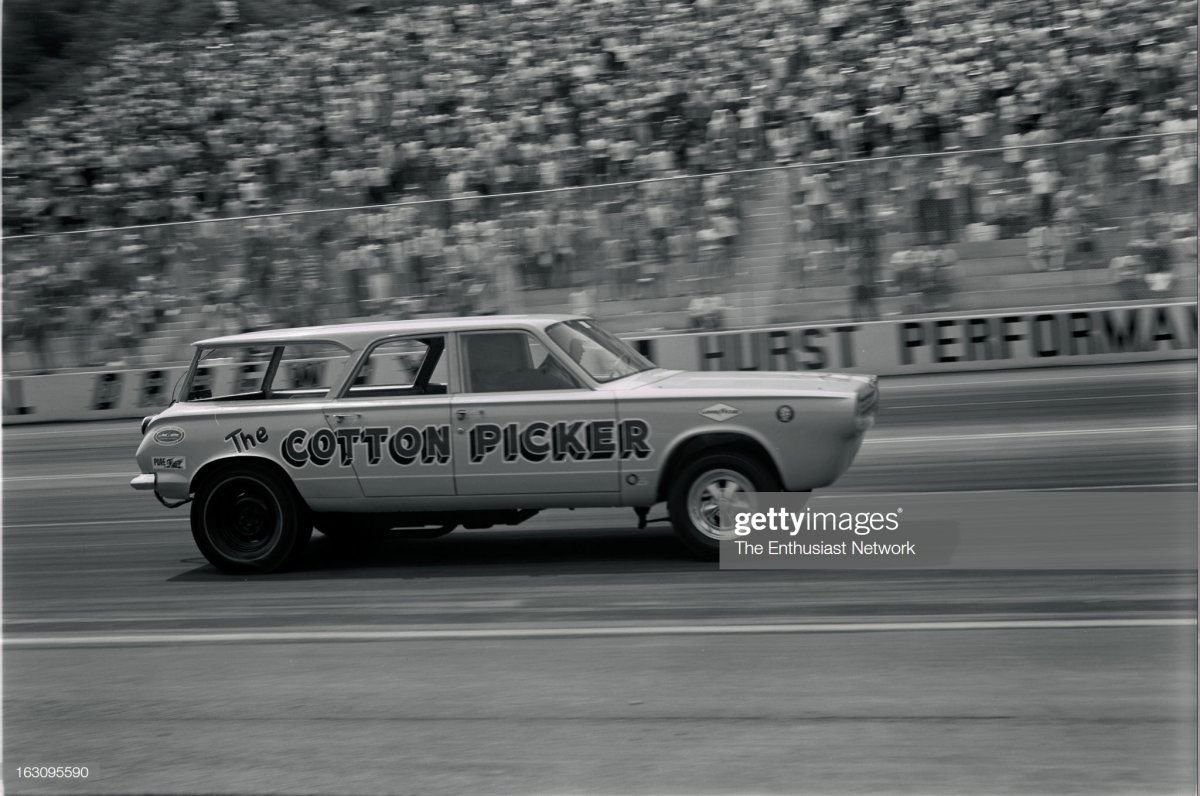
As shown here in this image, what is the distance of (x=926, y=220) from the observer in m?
6.91

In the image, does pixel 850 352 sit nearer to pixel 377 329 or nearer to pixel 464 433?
pixel 464 433

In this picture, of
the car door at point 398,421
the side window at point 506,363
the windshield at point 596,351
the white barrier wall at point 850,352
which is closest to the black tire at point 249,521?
the car door at point 398,421

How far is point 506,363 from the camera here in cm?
587

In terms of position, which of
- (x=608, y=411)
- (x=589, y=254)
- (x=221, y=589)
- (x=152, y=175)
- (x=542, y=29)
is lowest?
(x=221, y=589)

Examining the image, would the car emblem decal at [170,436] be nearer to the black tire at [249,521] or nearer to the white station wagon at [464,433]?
the white station wagon at [464,433]

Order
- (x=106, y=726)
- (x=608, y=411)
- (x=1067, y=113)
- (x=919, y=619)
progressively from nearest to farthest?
(x=106, y=726) < (x=919, y=619) < (x=608, y=411) < (x=1067, y=113)

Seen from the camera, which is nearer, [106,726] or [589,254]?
[106,726]

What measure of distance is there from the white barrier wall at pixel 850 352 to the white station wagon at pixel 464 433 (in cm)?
29

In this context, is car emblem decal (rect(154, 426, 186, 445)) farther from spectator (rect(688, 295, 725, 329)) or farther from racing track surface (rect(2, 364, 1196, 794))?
spectator (rect(688, 295, 725, 329))

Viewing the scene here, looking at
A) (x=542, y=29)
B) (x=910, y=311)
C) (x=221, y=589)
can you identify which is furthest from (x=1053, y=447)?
(x=221, y=589)

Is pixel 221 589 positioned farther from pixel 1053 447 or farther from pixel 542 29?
pixel 1053 447

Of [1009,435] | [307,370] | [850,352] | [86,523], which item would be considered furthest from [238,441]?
[1009,435]

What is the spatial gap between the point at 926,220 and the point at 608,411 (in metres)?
2.38

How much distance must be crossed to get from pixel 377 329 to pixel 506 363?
2.08 feet
